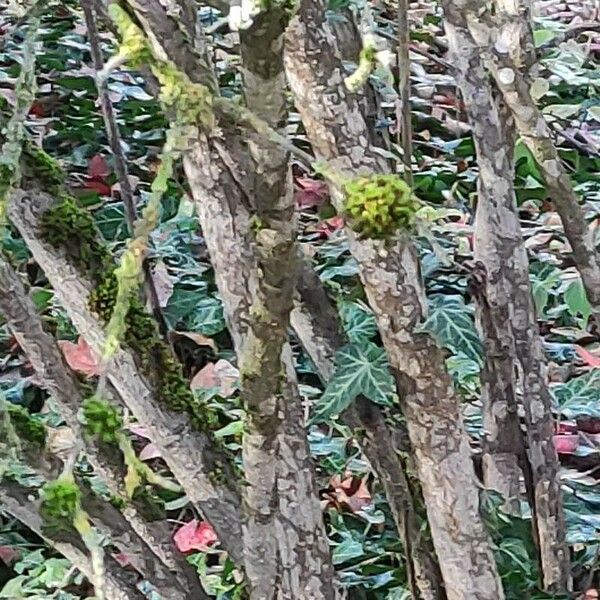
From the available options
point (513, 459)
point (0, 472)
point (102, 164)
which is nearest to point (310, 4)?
point (0, 472)

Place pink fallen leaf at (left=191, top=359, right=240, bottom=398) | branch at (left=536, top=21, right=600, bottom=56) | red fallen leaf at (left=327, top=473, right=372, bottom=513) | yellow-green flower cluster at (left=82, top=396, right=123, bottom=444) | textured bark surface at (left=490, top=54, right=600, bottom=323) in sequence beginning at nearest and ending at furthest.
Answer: yellow-green flower cluster at (left=82, top=396, right=123, bottom=444), textured bark surface at (left=490, top=54, right=600, bottom=323), red fallen leaf at (left=327, top=473, right=372, bottom=513), pink fallen leaf at (left=191, top=359, right=240, bottom=398), branch at (left=536, top=21, right=600, bottom=56)

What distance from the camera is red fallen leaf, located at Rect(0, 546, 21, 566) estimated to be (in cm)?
144

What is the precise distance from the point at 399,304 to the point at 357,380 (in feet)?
0.56

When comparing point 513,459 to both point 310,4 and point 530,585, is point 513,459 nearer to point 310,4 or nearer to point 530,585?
point 530,585

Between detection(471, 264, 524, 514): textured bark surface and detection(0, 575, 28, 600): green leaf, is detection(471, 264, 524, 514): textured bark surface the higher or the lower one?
the higher one

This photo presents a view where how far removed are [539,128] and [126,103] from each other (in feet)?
5.72

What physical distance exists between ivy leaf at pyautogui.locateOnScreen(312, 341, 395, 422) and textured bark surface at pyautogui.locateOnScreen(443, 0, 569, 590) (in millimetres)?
101

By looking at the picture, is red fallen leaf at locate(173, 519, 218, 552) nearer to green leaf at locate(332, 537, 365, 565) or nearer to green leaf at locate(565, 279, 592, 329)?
green leaf at locate(332, 537, 365, 565)

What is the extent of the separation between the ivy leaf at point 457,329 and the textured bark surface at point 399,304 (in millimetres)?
215

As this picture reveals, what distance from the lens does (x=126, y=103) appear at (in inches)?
97.1

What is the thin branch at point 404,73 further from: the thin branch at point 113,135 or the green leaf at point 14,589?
the green leaf at point 14,589

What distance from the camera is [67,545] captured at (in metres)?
0.95

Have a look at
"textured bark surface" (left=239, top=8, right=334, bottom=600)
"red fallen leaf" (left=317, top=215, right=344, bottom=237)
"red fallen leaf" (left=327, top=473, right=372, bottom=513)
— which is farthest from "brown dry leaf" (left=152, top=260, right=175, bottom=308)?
"textured bark surface" (left=239, top=8, right=334, bottom=600)

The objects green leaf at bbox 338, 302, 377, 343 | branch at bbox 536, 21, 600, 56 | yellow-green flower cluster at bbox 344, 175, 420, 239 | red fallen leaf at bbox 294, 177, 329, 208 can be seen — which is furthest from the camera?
branch at bbox 536, 21, 600, 56
